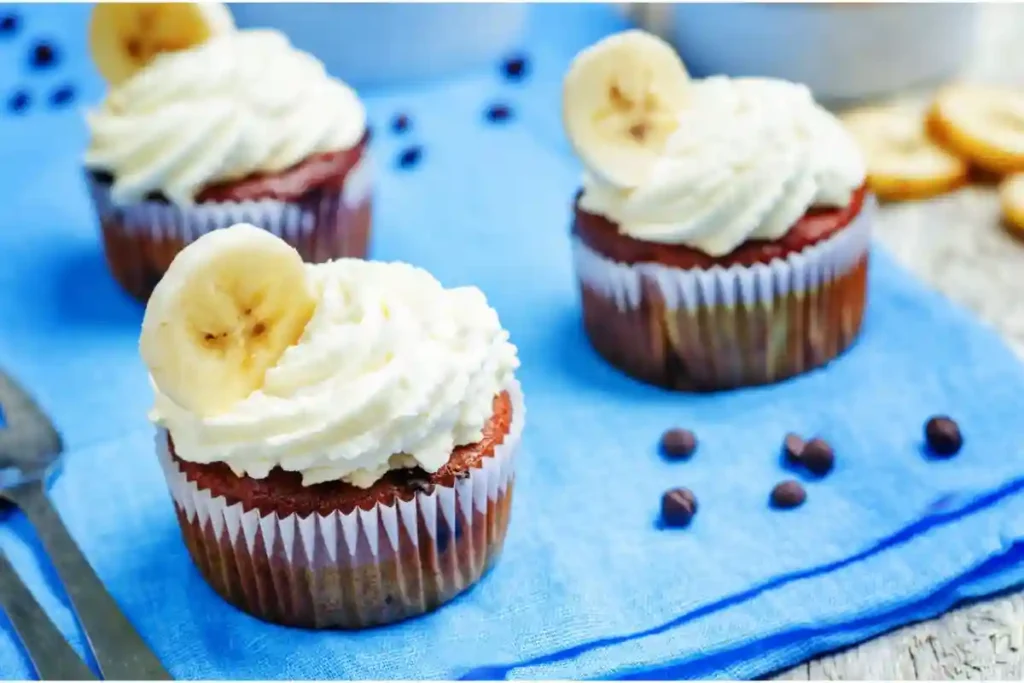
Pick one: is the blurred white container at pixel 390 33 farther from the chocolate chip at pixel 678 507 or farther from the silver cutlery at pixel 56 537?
the chocolate chip at pixel 678 507

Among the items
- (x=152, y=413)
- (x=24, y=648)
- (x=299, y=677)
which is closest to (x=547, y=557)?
(x=299, y=677)

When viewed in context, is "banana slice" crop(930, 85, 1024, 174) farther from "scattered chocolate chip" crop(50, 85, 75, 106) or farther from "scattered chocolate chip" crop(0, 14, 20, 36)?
"scattered chocolate chip" crop(0, 14, 20, 36)

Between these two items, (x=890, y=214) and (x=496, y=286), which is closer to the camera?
(x=496, y=286)

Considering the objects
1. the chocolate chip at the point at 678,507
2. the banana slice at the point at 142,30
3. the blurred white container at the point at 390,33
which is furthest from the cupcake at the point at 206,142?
the chocolate chip at the point at 678,507

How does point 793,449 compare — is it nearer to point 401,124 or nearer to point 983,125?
point 983,125

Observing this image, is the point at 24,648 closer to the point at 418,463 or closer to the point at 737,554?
the point at 418,463
